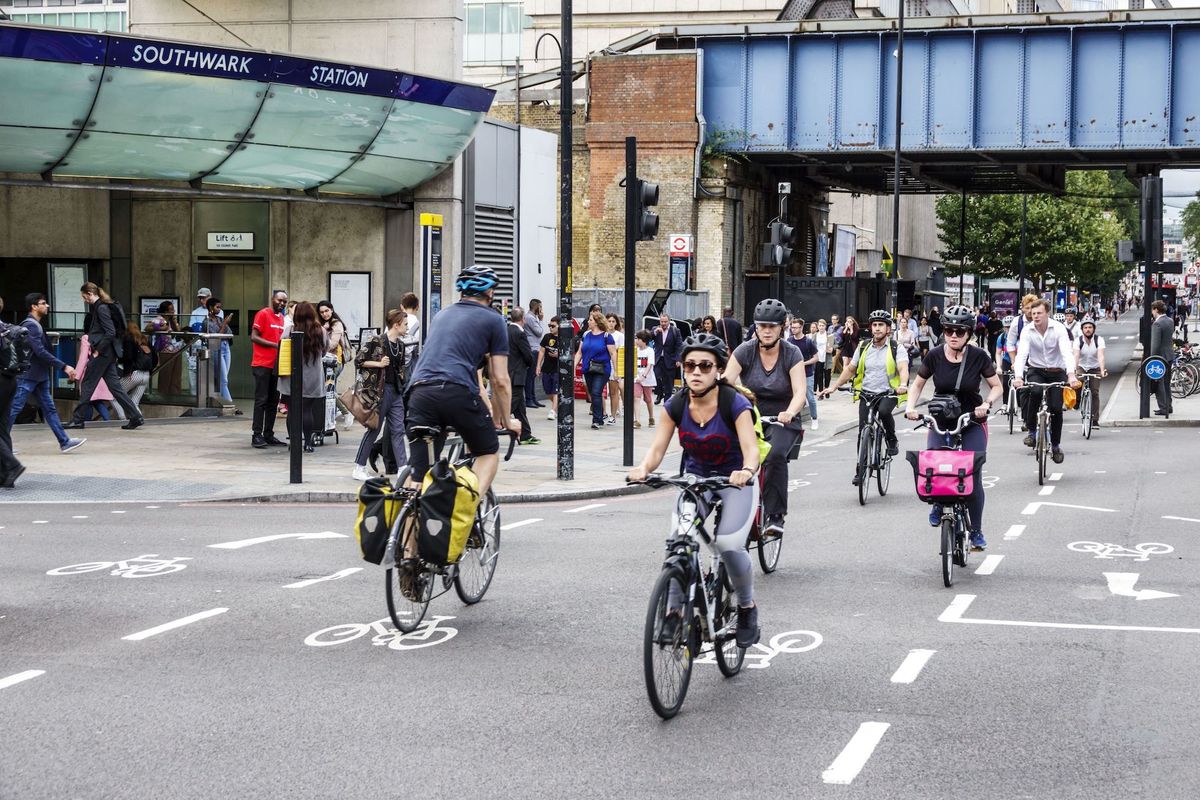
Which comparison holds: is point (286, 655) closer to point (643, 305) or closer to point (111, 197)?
point (111, 197)

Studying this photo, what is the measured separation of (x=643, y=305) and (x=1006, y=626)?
30443 mm

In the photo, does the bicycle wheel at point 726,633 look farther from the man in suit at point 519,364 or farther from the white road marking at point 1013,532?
the man in suit at point 519,364

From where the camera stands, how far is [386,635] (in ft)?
25.9

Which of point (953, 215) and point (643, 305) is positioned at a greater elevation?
point (953, 215)

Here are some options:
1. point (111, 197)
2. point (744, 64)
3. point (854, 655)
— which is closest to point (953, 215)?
point (744, 64)

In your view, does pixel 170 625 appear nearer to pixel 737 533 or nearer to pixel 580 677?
pixel 580 677

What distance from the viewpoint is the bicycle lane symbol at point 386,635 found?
25.3 ft

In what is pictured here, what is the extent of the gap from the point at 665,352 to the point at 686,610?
1882 cm

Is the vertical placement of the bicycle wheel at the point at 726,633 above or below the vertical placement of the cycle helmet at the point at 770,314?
below

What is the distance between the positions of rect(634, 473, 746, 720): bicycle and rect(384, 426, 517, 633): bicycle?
4.97 feet

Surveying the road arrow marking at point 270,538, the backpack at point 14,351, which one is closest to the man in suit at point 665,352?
the backpack at point 14,351

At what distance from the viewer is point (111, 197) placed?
81.5 feet

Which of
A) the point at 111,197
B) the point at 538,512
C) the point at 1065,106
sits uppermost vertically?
the point at 1065,106

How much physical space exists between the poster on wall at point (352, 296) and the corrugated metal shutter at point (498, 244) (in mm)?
1901
